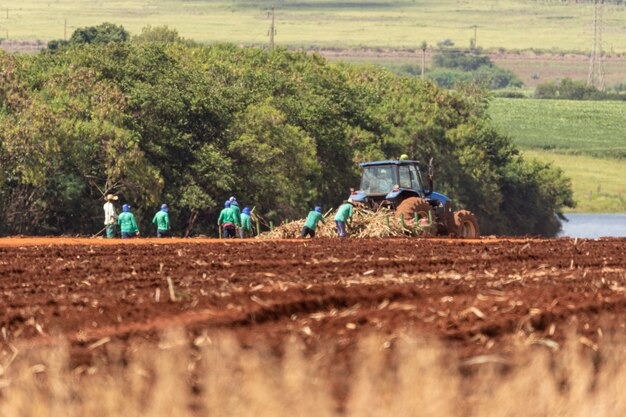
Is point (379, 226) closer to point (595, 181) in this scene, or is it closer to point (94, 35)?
point (94, 35)

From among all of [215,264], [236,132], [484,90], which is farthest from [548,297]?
[484,90]

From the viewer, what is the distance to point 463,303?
1577cm

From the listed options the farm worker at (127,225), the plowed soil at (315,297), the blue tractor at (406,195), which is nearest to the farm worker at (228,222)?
the farm worker at (127,225)

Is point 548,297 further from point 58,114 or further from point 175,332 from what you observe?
point 58,114

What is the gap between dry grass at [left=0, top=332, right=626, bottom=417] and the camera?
9578 mm

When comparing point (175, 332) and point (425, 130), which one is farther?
point (425, 130)

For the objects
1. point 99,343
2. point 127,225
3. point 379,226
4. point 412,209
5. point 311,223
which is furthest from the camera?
point 127,225

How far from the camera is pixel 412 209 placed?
126ft

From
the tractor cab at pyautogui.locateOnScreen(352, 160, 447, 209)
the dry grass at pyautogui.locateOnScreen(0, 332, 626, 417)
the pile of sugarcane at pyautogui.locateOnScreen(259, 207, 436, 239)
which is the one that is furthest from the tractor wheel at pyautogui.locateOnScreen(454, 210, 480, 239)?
the dry grass at pyautogui.locateOnScreen(0, 332, 626, 417)

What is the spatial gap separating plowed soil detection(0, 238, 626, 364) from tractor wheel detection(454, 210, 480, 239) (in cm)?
1312

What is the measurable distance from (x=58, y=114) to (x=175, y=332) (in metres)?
47.5

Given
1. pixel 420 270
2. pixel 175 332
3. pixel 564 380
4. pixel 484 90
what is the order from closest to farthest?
pixel 564 380 < pixel 175 332 < pixel 420 270 < pixel 484 90

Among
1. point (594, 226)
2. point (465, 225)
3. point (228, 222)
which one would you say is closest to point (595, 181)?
point (594, 226)

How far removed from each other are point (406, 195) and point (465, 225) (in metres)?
2.50
